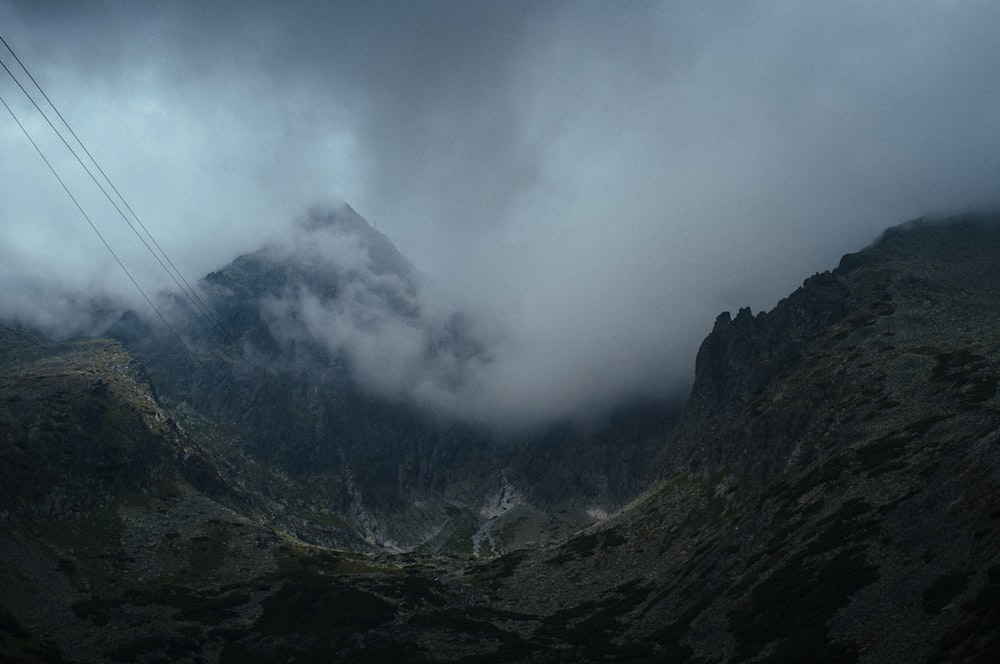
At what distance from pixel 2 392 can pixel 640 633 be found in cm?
17927

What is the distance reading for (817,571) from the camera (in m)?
61.7

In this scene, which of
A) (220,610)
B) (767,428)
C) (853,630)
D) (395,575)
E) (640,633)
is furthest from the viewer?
(395,575)

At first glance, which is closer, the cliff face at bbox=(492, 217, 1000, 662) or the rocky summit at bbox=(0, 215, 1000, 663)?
the cliff face at bbox=(492, 217, 1000, 662)

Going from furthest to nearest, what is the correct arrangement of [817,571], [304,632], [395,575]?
[395,575] → [304,632] → [817,571]

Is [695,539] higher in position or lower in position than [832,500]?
higher

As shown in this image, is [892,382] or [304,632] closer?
[304,632]

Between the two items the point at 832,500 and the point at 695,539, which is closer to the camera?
the point at 832,500

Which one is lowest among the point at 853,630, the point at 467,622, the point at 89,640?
the point at 853,630

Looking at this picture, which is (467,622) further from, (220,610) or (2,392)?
(2,392)

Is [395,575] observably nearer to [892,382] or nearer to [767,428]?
[767,428]

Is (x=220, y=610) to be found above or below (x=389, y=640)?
above

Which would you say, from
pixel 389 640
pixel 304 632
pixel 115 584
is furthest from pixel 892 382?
pixel 115 584

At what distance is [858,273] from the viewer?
177m

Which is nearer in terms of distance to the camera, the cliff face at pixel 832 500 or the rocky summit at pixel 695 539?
the cliff face at pixel 832 500
